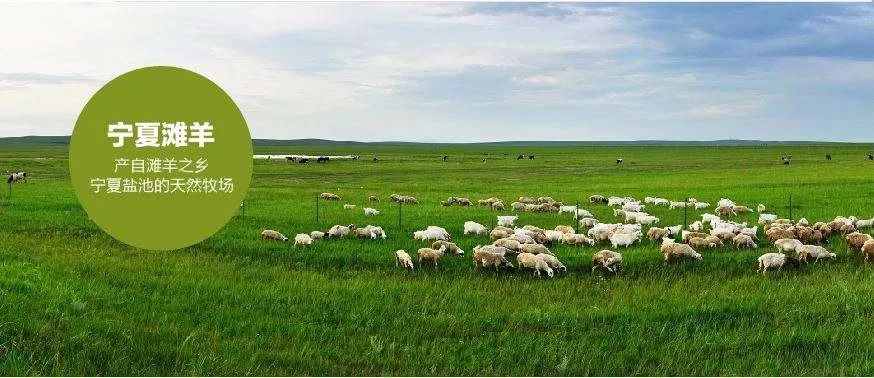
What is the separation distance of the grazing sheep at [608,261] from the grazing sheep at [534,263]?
1.21 m

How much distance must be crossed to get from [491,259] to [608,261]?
266 centimetres

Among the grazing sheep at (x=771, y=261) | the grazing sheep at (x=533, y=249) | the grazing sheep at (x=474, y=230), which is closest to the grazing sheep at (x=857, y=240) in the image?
the grazing sheep at (x=771, y=261)

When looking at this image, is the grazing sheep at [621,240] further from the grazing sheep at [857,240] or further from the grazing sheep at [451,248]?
the grazing sheep at [857,240]

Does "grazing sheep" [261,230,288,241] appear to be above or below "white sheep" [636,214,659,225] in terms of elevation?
above

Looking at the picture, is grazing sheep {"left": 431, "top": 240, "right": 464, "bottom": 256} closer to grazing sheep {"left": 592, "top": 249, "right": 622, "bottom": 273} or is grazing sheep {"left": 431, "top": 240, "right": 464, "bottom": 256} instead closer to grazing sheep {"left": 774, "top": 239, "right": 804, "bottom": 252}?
grazing sheep {"left": 592, "top": 249, "right": 622, "bottom": 273}

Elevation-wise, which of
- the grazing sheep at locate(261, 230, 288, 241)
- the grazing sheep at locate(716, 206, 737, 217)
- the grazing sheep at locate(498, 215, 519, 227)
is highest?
the grazing sheep at locate(261, 230, 288, 241)

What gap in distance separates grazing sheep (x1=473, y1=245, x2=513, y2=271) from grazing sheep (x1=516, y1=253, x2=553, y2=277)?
0.99 feet

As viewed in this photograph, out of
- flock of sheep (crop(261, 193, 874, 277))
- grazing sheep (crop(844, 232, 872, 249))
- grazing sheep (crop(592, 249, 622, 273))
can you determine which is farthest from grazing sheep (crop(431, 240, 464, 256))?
grazing sheep (crop(844, 232, 872, 249))

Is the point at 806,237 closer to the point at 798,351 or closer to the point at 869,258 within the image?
the point at 869,258

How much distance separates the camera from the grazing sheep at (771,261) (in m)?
15.4

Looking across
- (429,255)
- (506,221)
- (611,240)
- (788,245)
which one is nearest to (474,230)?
(506,221)

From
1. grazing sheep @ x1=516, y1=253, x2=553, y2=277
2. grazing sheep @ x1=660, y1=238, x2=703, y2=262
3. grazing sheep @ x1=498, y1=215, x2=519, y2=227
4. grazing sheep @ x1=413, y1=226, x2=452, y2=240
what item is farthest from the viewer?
grazing sheep @ x1=498, y1=215, x2=519, y2=227

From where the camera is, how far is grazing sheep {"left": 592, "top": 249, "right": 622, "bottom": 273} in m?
15.2

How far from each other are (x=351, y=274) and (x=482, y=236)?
627 centimetres
